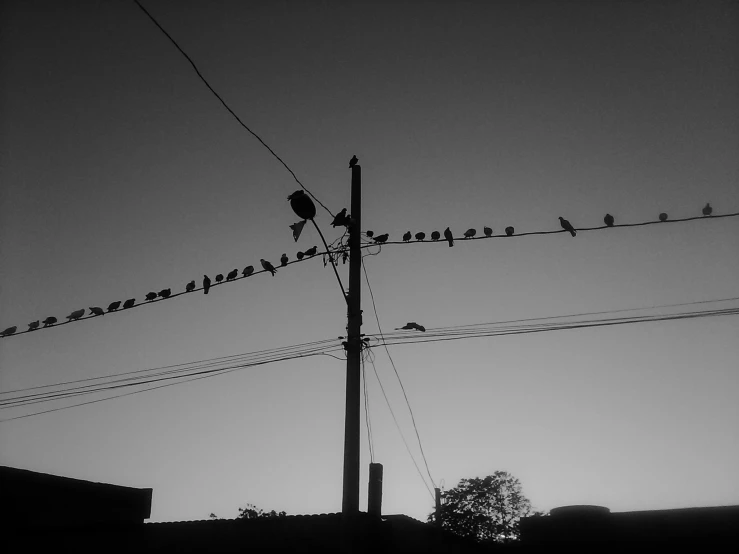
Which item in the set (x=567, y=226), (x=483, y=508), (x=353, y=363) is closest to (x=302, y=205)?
(x=353, y=363)

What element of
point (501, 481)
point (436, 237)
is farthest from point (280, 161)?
point (501, 481)

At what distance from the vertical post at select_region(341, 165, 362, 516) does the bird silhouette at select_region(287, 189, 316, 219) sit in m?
0.97

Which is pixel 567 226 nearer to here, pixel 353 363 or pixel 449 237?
pixel 449 237

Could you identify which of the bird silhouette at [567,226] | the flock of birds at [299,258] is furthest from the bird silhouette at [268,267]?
the bird silhouette at [567,226]

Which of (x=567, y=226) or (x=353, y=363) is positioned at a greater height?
(x=567, y=226)

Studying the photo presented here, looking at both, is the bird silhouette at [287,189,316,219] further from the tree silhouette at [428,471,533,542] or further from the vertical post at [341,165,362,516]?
the tree silhouette at [428,471,533,542]

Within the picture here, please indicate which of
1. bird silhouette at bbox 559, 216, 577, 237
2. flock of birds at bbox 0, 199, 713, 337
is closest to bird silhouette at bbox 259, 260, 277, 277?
flock of birds at bbox 0, 199, 713, 337

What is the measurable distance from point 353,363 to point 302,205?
2151 mm

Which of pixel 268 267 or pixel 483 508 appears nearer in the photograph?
pixel 268 267

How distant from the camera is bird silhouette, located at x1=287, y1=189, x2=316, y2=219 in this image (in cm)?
798

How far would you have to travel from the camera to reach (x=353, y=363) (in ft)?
25.5

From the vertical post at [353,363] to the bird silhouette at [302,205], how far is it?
97cm

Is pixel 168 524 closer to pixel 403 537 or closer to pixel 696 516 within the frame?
pixel 403 537

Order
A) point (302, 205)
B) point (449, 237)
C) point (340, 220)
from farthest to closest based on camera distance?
point (449, 237)
point (340, 220)
point (302, 205)
